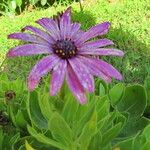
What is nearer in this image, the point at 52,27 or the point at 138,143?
the point at 52,27

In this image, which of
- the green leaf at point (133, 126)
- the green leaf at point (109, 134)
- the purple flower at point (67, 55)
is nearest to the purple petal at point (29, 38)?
the purple flower at point (67, 55)

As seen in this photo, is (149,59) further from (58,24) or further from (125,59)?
(58,24)

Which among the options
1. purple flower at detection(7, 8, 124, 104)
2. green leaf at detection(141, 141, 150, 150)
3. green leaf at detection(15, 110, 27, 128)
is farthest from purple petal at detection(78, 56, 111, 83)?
green leaf at detection(15, 110, 27, 128)

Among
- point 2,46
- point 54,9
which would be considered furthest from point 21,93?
point 54,9

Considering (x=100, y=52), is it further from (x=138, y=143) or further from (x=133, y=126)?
(x=133, y=126)

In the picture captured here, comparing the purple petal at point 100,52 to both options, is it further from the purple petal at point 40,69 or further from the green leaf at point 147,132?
the green leaf at point 147,132

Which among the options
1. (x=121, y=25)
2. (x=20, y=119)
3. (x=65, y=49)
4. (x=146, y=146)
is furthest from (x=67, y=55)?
(x=121, y=25)
